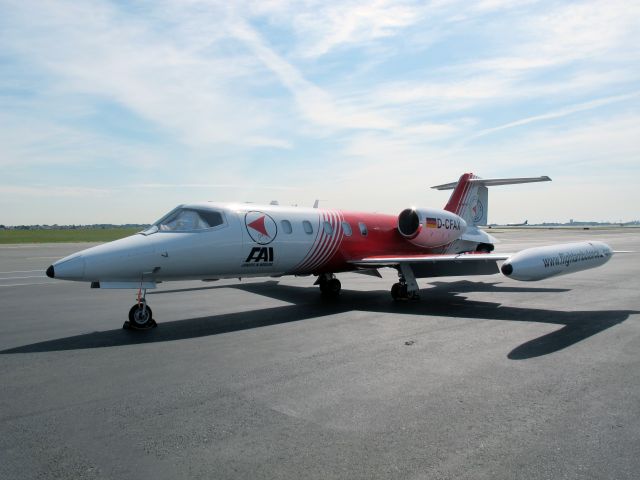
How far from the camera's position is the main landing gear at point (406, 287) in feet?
41.4

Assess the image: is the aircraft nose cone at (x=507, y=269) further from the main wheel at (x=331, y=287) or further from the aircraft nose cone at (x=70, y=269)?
the aircraft nose cone at (x=70, y=269)

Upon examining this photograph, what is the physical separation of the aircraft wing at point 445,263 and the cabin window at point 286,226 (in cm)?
227

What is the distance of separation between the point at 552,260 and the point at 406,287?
3867mm

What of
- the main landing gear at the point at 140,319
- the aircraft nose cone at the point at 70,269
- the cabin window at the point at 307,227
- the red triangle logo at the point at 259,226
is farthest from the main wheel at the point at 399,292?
the aircraft nose cone at the point at 70,269

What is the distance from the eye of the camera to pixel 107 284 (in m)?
8.61

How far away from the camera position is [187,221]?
32.7ft

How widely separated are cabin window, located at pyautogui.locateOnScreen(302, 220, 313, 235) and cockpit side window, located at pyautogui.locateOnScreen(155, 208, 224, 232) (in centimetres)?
241

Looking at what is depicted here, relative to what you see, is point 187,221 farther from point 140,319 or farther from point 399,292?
point 399,292

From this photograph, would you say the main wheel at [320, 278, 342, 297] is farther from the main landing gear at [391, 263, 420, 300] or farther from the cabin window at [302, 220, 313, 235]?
the cabin window at [302, 220, 313, 235]

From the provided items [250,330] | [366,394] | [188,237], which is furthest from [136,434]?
[188,237]

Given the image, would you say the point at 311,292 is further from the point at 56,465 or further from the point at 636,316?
the point at 56,465

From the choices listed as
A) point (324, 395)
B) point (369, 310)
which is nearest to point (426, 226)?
point (369, 310)

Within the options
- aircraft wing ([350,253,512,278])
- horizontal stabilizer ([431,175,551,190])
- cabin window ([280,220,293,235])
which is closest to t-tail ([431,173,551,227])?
horizontal stabilizer ([431,175,551,190])

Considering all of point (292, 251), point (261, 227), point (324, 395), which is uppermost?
point (261, 227)
